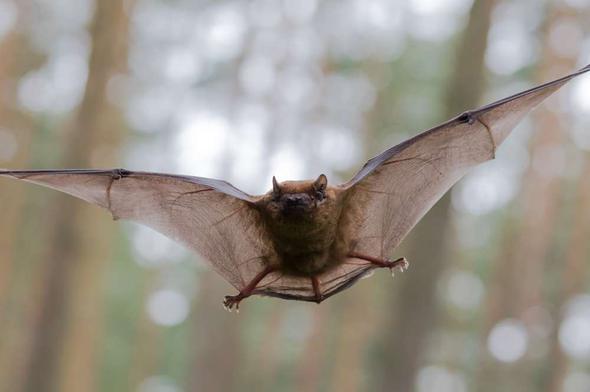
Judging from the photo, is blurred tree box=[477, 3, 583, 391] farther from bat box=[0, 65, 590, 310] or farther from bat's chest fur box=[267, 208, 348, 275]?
bat's chest fur box=[267, 208, 348, 275]

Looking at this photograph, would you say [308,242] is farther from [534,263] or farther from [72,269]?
[534,263]

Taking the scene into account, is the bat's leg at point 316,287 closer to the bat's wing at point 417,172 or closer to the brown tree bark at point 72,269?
the bat's wing at point 417,172

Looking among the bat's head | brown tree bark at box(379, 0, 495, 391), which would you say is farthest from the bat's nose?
brown tree bark at box(379, 0, 495, 391)

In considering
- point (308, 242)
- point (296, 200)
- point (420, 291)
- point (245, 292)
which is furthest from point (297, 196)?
point (420, 291)

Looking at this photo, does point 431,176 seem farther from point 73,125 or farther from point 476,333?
point 476,333

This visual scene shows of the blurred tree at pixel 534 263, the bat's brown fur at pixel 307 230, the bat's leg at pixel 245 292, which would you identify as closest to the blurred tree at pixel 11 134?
the blurred tree at pixel 534 263
